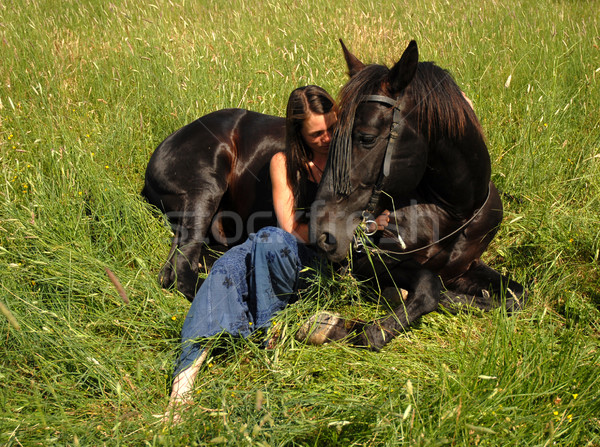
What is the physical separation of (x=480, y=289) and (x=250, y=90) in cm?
298

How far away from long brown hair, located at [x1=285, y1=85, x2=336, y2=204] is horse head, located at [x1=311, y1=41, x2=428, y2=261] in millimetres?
399

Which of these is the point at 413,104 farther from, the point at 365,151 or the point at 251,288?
the point at 251,288

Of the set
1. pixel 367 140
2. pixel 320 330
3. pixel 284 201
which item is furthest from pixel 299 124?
pixel 320 330

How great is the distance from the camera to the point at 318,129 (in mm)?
2842

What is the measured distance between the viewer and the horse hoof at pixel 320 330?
254cm

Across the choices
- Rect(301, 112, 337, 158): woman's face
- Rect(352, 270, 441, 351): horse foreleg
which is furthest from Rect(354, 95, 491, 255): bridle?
Rect(301, 112, 337, 158): woman's face

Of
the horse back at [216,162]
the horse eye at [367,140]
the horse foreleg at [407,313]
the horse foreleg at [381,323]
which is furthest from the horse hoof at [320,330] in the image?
the horse back at [216,162]

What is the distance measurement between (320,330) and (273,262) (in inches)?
16.7

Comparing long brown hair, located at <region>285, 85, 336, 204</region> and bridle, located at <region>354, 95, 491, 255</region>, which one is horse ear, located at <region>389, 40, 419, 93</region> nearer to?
bridle, located at <region>354, 95, 491, 255</region>

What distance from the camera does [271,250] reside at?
2.59 meters

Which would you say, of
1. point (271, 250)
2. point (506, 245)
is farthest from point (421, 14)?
point (271, 250)

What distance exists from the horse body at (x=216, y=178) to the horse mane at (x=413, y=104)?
132 cm

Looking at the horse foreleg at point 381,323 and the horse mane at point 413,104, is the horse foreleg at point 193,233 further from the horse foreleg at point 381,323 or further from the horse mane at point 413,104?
the horse mane at point 413,104

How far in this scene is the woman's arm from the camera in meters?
2.91
